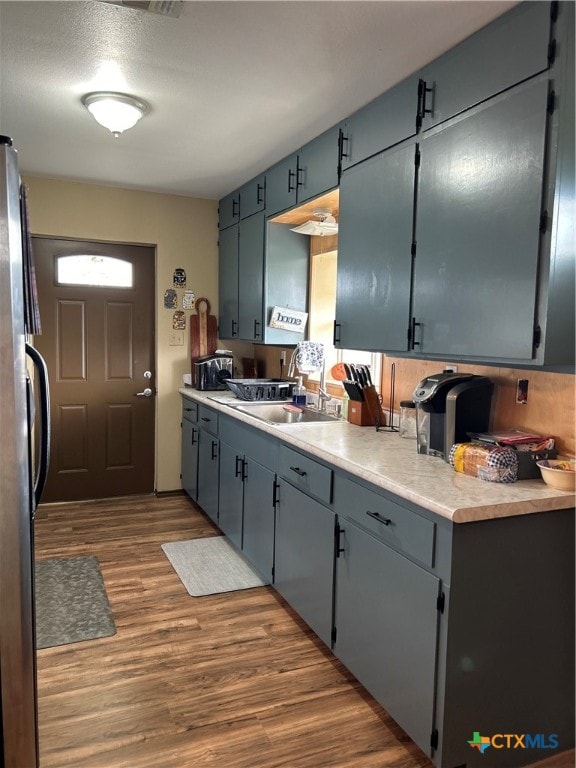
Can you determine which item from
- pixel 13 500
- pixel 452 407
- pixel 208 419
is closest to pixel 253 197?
pixel 208 419

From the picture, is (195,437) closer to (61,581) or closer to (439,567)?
(61,581)

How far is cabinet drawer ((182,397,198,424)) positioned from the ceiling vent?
278 cm

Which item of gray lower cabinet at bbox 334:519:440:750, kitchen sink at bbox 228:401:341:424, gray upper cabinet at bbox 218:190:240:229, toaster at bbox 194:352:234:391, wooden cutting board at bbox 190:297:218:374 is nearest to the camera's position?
gray lower cabinet at bbox 334:519:440:750

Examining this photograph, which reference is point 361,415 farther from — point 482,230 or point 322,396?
point 482,230

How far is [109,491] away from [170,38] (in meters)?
3.47

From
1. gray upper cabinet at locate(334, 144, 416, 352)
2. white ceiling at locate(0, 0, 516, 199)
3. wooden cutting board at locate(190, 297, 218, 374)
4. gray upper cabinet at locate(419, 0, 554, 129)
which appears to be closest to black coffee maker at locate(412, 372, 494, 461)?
gray upper cabinet at locate(334, 144, 416, 352)

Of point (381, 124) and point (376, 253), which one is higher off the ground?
point (381, 124)

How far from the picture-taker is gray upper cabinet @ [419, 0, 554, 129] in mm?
1785

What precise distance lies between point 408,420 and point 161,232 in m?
2.83

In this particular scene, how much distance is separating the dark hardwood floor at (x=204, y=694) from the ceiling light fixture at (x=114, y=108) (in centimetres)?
239

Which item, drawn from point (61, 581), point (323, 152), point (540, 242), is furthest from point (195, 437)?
point (540, 242)

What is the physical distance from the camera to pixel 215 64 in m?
2.31

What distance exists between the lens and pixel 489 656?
69.2 inches

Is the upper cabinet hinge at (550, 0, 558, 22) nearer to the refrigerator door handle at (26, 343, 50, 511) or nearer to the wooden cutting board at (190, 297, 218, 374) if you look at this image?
the refrigerator door handle at (26, 343, 50, 511)
